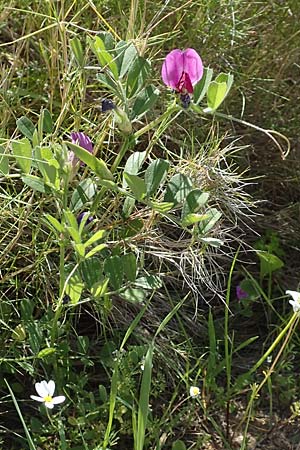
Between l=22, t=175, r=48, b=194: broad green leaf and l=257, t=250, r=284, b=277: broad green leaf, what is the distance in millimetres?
666

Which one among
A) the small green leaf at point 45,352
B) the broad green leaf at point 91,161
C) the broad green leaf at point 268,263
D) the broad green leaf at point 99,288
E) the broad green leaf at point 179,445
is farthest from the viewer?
the broad green leaf at point 268,263

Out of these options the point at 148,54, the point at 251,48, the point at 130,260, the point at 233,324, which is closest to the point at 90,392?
the point at 130,260

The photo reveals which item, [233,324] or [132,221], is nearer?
[132,221]

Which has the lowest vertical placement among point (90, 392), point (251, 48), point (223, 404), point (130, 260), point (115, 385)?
point (223, 404)

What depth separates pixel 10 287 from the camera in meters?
1.44

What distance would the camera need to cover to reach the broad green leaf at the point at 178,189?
1.26 meters

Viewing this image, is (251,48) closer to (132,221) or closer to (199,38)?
(199,38)

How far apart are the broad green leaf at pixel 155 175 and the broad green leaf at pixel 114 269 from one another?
0.44 ft

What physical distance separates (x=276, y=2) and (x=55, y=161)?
31.5 inches

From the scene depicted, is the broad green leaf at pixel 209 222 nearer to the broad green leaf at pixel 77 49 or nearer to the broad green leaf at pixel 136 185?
the broad green leaf at pixel 136 185

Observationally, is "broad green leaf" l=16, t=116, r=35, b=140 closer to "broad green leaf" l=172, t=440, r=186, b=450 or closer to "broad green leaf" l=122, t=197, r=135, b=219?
"broad green leaf" l=122, t=197, r=135, b=219

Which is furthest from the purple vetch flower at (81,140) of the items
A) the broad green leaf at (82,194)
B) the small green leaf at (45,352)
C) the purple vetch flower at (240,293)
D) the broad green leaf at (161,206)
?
the purple vetch flower at (240,293)

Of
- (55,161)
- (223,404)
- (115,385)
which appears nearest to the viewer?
(55,161)

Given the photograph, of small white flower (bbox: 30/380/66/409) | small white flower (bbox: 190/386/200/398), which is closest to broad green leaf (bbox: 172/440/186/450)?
small white flower (bbox: 190/386/200/398)
